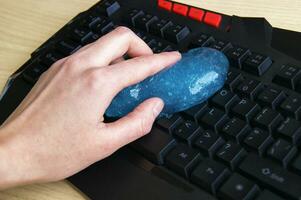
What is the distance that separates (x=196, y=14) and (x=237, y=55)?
4.0 inches

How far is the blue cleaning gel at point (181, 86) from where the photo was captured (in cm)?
52

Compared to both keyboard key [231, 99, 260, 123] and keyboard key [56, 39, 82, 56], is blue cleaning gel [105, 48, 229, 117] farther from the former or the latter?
keyboard key [56, 39, 82, 56]

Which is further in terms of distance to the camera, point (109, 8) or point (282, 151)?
point (109, 8)

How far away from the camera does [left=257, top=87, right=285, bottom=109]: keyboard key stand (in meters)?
0.50

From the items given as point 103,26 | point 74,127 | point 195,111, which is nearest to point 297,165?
point 195,111

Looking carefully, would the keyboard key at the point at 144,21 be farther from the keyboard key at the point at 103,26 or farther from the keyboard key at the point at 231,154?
the keyboard key at the point at 231,154

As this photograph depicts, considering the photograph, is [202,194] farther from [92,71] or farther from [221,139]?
[92,71]

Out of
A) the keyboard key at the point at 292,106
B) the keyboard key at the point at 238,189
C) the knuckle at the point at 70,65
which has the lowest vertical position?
the keyboard key at the point at 238,189

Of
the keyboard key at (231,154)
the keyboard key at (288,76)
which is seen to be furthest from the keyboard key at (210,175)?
the keyboard key at (288,76)

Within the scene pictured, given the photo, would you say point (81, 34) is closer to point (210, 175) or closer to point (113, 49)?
point (113, 49)

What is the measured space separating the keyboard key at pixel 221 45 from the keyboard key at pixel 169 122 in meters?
0.11

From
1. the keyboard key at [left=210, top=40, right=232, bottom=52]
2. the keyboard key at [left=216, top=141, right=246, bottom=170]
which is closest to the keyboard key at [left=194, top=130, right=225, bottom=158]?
the keyboard key at [left=216, top=141, right=246, bottom=170]

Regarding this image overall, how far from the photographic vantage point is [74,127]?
1.67ft

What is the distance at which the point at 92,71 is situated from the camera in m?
0.54
